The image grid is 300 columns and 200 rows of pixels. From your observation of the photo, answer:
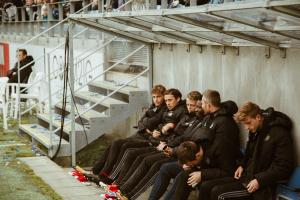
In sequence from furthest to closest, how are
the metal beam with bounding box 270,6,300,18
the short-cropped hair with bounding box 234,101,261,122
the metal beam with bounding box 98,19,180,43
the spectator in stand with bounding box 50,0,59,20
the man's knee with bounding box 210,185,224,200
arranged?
the spectator in stand with bounding box 50,0,59,20 → the metal beam with bounding box 98,19,180,43 → the short-cropped hair with bounding box 234,101,261,122 → the man's knee with bounding box 210,185,224,200 → the metal beam with bounding box 270,6,300,18

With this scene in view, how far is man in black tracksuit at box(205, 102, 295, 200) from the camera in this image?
6.17 meters

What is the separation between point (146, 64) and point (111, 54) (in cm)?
178

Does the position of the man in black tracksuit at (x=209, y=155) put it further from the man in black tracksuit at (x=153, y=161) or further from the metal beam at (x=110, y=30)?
the metal beam at (x=110, y=30)

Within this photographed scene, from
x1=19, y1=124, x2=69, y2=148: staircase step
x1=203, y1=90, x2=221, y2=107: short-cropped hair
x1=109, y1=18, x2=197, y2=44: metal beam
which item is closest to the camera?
x1=203, y1=90, x2=221, y2=107: short-cropped hair

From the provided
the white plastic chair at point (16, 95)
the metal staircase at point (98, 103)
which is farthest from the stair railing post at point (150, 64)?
the white plastic chair at point (16, 95)

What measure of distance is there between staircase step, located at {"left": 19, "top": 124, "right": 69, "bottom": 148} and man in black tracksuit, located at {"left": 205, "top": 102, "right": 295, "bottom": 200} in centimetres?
462

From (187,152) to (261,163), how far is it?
822 mm

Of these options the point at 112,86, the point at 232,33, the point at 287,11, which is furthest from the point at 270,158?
the point at 112,86

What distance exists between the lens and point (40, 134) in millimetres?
11656

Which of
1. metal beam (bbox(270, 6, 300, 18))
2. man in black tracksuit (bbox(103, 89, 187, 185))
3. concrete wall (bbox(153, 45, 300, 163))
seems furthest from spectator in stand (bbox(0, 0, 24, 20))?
metal beam (bbox(270, 6, 300, 18))

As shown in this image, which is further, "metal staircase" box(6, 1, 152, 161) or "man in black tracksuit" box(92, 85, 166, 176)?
"metal staircase" box(6, 1, 152, 161)

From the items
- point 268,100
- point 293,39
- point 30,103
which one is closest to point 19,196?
point 268,100

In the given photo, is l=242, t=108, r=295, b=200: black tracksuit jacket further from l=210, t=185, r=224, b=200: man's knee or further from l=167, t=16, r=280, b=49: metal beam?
l=167, t=16, r=280, b=49: metal beam

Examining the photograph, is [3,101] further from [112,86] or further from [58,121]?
[112,86]
